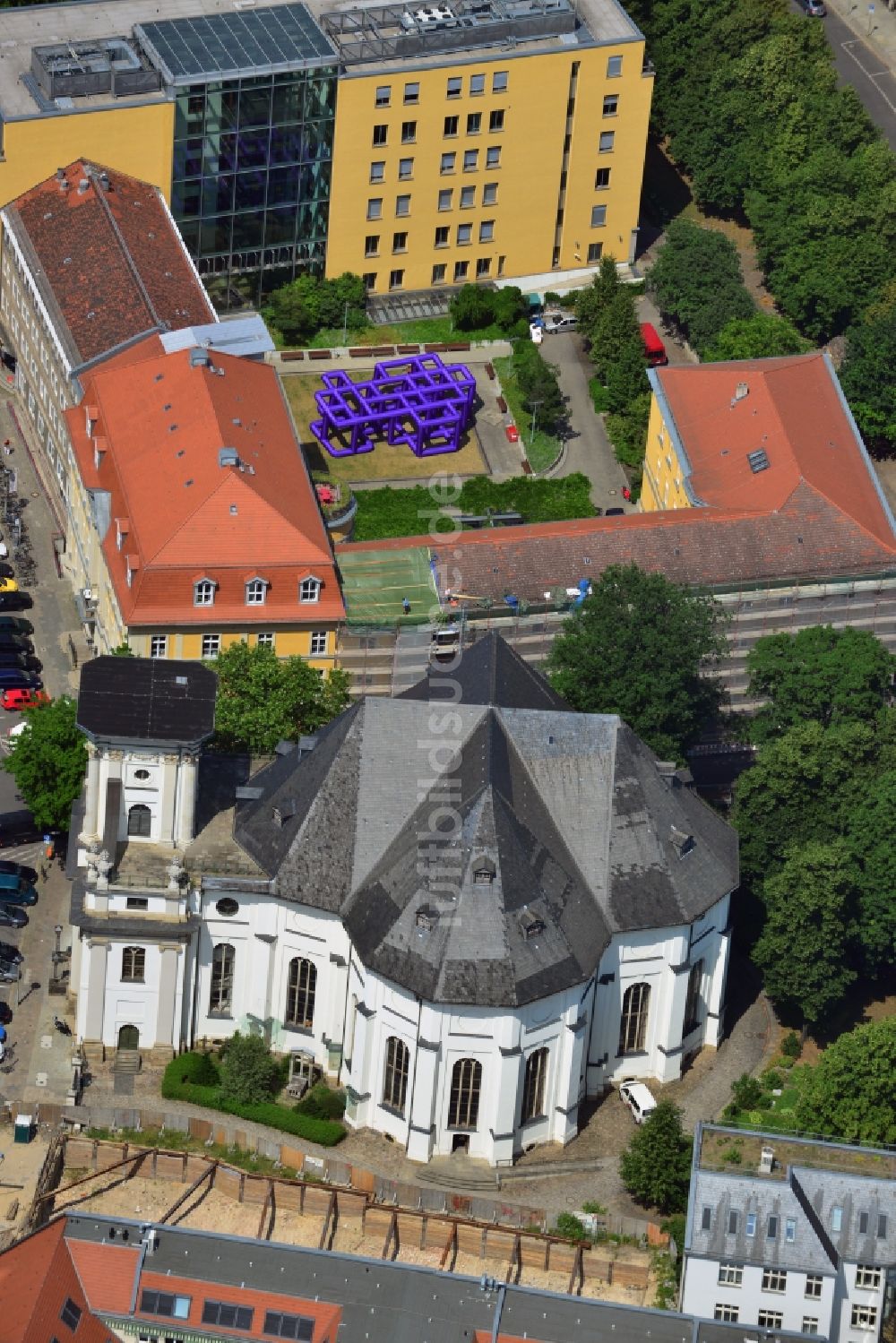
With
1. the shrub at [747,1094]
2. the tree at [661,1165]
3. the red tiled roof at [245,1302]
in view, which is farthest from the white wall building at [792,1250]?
the red tiled roof at [245,1302]

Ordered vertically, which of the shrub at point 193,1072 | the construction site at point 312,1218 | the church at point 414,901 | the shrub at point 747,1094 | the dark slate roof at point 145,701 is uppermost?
the dark slate roof at point 145,701

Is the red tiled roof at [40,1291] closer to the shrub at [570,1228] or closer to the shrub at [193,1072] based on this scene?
the shrub at [193,1072]

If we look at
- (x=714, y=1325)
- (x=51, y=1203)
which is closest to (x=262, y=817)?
(x=51, y=1203)

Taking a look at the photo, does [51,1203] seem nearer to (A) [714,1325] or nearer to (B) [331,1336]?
(B) [331,1336]

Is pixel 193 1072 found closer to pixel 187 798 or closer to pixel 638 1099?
pixel 187 798

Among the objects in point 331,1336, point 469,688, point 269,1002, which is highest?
point 469,688

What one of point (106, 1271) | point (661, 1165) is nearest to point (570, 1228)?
point (661, 1165)
